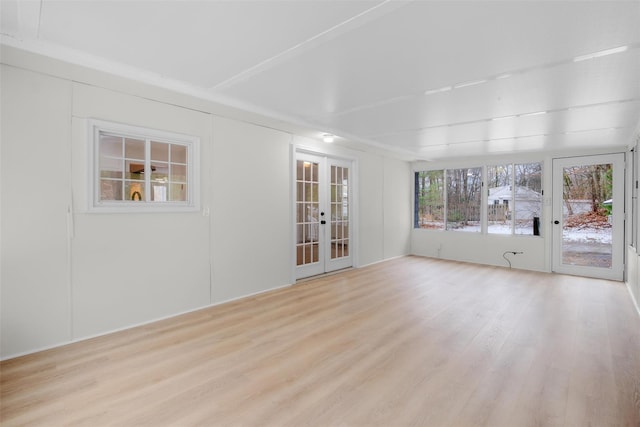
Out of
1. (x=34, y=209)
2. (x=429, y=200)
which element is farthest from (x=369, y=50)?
(x=429, y=200)

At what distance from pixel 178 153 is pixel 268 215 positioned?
1.46 m

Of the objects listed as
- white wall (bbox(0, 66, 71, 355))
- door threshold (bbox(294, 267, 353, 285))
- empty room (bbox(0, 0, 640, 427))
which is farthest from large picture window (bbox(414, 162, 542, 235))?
white wall (bbox(0, 66, 71, 355))

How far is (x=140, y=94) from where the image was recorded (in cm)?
316

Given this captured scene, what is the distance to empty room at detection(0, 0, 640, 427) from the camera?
196 centimetres

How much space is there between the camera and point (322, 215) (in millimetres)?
5562

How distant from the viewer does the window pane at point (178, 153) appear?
3.59 m

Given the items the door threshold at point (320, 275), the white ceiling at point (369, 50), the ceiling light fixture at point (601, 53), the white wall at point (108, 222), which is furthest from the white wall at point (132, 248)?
the ceiling light fixture at point (601, 53)

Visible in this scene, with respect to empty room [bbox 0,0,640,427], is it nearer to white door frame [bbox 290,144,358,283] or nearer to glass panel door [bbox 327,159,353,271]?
white door frame [bbox 290,144,358,283]

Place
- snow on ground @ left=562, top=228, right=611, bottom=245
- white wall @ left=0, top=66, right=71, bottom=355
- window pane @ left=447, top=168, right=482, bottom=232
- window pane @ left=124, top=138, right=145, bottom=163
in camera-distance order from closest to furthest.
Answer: white wall @ left=0, top=66, right=71, bottom=355 → window pane @ left=124, top=138, right=145, bottom=163 → snow on ground @ left=562, top=228, right=611, bottom=245 → window pane @ left=447, top=168, right=482, bottom=232

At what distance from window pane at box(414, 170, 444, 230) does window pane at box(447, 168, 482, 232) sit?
0.66 feet

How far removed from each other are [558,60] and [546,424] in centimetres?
254

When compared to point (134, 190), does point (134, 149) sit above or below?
above

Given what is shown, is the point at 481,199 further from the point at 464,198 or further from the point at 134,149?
the point at 134,149

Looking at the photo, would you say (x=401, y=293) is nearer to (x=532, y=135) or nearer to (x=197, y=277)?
(x=197, y=277)
